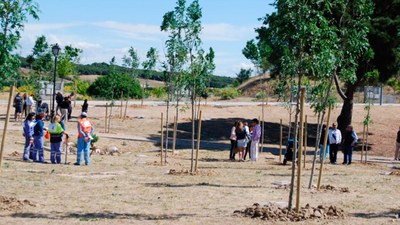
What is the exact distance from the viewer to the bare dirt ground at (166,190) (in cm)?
1237

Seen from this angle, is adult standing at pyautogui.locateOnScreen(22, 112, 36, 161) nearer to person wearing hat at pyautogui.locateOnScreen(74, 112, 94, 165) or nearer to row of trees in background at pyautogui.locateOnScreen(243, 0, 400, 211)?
person wearing hat at pyautogui.locateOnScreen(74, 112, 94, 165)

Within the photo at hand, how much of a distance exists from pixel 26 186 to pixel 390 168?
15.6 meters

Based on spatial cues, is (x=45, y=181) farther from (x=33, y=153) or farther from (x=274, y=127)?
(x=274, y=127)

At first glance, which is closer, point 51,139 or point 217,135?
point 51,139

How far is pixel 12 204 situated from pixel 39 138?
936cm

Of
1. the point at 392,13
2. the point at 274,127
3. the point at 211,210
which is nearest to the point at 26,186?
the point at 211,210

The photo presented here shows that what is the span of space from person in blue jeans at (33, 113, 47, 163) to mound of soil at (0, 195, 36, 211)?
856 cm

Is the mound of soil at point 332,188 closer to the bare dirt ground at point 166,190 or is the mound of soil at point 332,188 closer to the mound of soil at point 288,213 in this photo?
the bare dirt ground at point 166,190

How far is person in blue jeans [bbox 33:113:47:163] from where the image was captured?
21609 mm

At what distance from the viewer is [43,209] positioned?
12.8m

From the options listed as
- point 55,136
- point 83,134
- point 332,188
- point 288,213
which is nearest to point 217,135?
point 55,136

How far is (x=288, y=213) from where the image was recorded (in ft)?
40.3

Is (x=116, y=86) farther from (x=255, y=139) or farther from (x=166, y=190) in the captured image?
(x=166, y=190)

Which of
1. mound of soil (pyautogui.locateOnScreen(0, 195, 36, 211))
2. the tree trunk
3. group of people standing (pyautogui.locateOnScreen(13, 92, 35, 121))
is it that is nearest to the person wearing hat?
mound of soil (pyautogui.locateOnScreen(0, 195, 36, 211))
